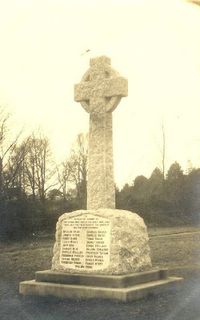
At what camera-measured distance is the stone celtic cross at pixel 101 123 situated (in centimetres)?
895

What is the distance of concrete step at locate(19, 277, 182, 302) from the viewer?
25.2 ft

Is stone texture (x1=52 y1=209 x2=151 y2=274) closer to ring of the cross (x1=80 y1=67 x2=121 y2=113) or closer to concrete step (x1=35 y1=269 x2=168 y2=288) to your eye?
concrete step (x1=35 y1=269 x2=168 y2=288)

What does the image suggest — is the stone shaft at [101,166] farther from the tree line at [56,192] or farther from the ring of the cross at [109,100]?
the tree line at [56,192]

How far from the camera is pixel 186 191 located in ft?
113

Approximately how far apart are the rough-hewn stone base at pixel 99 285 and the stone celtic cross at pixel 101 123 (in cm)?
130

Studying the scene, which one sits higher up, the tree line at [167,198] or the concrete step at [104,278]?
the tree line at [167,198]

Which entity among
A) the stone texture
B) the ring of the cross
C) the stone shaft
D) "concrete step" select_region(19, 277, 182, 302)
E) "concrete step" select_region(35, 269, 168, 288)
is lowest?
"concrete step" select_region(19, 277, 182, 302)

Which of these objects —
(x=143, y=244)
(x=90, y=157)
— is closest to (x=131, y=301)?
(x=143, y=244)

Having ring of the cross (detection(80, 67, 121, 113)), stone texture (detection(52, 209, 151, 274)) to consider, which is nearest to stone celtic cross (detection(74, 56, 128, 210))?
ring of the cross (detection(80, 67, 121, 113))

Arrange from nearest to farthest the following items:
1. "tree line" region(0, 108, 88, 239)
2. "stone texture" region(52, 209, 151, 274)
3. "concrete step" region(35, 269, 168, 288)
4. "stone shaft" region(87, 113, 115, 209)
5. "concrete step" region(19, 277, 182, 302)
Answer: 1. "concrete step" region(19, 277, 182, 302)
2. "concrete step" region(35, 269, 168, 288)
3. "stone texture" region(52, 209, 151, 274)
4. "stone shaft" region(87, 113, 115, 209)
5. "tree line" region(0, 108, 88, 239)

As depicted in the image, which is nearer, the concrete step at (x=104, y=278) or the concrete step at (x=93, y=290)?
the concrete step at (x=93, y=290)

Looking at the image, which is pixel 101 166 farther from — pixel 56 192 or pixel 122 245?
pixel 56 192

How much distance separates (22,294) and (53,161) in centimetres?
2723

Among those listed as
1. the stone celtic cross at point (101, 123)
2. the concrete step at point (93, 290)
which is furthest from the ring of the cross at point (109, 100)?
the concrete step at point (93, 290)
